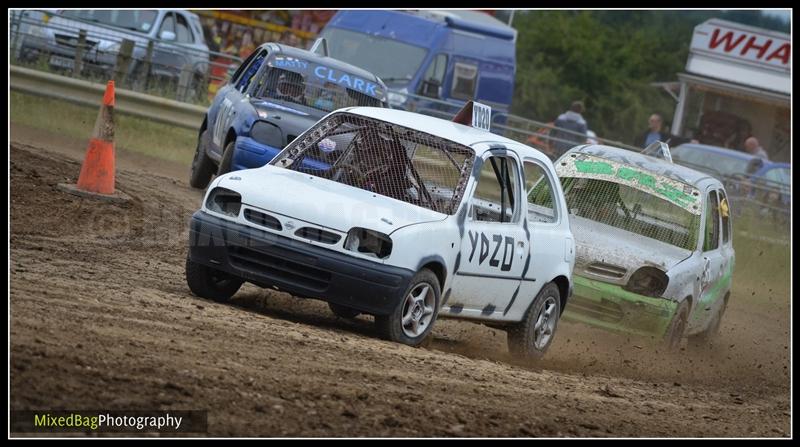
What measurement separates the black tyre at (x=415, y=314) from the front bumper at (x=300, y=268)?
113 millimetres

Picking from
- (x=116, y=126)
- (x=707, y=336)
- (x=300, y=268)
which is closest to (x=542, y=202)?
(x=300, y=268)

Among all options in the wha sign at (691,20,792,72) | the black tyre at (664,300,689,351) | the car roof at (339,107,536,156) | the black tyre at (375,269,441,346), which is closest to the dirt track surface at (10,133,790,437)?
the black tyre at (375,269,441,346)

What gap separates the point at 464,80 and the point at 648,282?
12899mm

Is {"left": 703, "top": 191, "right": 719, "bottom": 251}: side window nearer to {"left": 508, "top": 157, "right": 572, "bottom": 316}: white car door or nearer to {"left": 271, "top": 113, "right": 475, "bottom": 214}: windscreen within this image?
{"left": 508, "top": 157, "right": 572, "bottom": 316}: white car door

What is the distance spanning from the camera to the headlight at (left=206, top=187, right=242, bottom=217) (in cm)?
848

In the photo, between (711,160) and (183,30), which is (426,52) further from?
(711,160)

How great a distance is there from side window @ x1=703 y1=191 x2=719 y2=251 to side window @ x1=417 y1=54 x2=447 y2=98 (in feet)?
32.1

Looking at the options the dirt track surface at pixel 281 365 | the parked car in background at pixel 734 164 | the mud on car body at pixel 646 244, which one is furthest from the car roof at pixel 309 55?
the parked car in background at pixel 734 164

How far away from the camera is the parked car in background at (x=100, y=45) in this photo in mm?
21219

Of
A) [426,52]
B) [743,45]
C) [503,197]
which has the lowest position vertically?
[503,197]

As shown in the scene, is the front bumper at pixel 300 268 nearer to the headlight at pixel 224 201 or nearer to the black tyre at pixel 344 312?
the headlight at pixel 224 201

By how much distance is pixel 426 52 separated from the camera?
75.2 feet

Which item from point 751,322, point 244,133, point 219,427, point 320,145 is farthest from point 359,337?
point 751,322

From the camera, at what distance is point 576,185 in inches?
482
